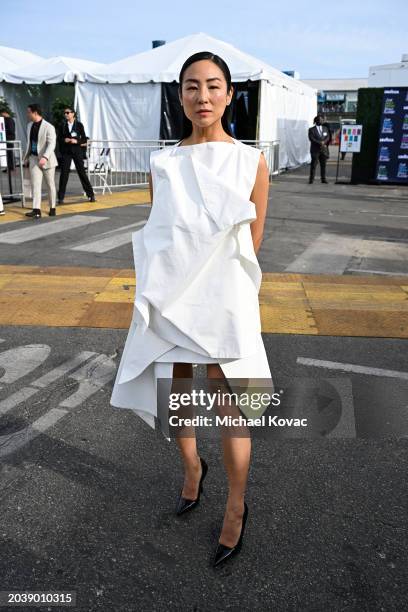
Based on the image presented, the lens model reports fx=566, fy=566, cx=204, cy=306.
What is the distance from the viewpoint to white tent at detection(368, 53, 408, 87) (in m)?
21.6

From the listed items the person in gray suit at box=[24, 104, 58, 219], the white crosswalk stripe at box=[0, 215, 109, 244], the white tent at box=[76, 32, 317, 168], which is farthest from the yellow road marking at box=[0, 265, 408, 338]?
the white tent at box=[76, 32, 317, 168]

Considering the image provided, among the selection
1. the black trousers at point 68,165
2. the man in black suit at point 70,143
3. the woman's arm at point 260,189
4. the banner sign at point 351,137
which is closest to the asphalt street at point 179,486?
the woman's arm at point 260,189

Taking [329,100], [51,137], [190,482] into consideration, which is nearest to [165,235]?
[190,482]

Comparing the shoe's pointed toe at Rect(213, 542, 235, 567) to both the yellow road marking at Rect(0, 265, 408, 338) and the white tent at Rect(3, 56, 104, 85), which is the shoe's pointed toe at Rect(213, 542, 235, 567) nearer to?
the yellow road marking at Rect(0, 265, 408, 338)

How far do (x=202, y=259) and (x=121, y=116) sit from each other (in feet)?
58.5

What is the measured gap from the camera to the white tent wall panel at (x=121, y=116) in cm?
1816

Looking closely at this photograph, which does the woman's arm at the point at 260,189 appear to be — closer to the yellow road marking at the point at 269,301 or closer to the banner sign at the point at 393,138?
the yellow road marking at the point at 269,301

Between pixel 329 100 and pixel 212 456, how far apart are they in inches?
2654

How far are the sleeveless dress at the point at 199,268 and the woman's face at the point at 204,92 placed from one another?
12 cm

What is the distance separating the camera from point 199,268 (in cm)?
200

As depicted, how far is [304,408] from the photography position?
3.54 m

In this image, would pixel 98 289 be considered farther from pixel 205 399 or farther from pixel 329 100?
pixel 329 100

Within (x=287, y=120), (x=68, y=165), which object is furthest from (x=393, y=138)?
(x=68, y=165)

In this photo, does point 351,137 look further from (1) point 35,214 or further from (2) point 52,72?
(1) point 35,214
